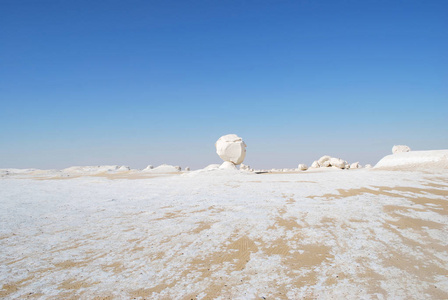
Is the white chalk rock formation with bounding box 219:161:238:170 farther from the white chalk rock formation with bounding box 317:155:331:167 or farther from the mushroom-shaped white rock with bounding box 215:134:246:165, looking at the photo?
the white chalk rock formation with bounding box 317:155:331:167

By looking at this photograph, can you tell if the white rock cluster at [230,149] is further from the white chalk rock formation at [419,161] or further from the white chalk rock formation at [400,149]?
the white chalk rock formation at [400,149]

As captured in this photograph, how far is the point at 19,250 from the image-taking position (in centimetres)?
423

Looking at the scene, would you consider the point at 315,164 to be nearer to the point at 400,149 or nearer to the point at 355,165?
the point at 355,165

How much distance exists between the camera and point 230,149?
20.5 metres

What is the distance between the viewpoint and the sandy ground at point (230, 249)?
10.1ft

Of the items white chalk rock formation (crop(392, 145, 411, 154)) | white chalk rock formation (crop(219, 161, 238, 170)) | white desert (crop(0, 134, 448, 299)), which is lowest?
white desert (crop(0, 134, 448, 299))

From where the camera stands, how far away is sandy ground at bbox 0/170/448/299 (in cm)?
309

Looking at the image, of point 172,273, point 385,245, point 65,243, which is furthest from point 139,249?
point 385,245

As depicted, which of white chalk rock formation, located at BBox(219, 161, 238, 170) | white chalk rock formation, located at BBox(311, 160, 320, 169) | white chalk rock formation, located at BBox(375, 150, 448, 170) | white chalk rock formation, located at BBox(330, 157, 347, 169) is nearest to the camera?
white chalk rock formation, located at BBox(375, 150, 448, 170)

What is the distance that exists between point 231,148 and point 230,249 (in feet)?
53.7

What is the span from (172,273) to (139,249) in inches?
40.4

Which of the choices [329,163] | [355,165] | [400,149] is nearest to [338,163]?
[329,163]

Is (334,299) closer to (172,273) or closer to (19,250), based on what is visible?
(172,273)

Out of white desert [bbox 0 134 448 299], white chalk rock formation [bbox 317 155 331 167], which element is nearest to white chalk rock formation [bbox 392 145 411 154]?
white chalk rock formation [bbox 317 155 331 167]
